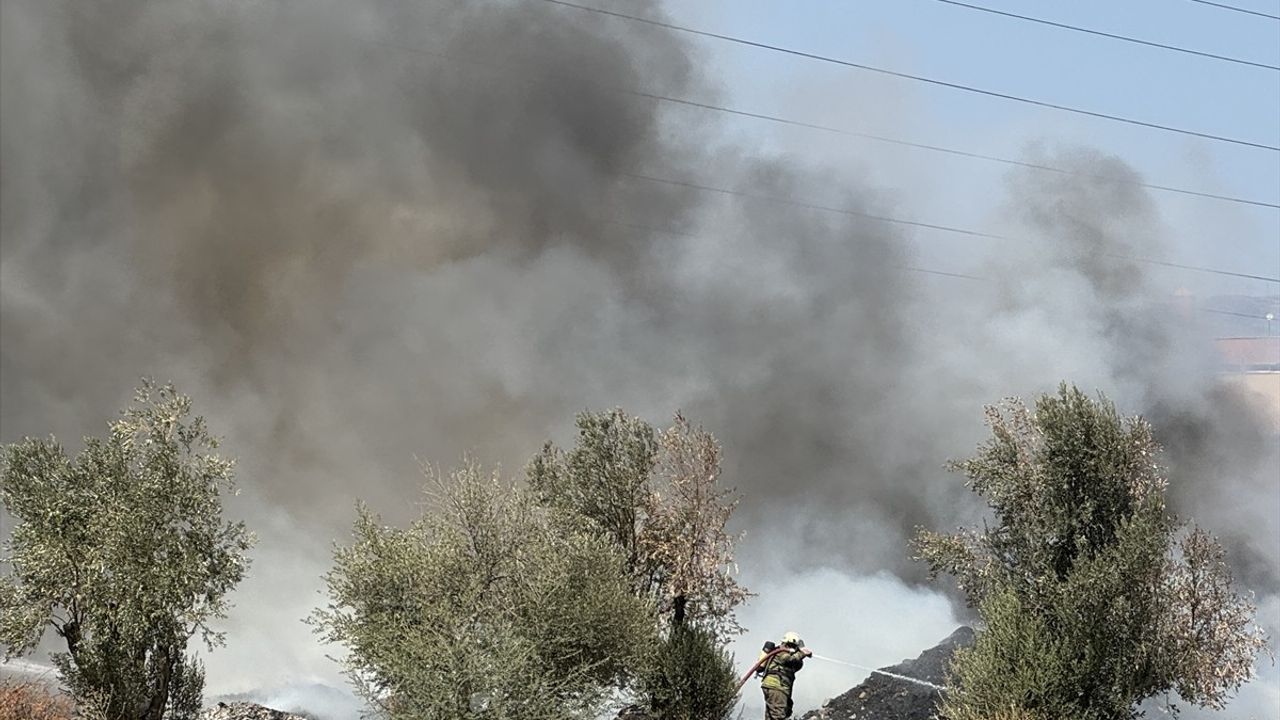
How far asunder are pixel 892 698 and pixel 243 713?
2195 centimetres

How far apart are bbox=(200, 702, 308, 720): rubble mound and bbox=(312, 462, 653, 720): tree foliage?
9.83m

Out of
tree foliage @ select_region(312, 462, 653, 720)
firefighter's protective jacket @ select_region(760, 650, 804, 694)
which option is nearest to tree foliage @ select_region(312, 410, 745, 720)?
tree foliage @ select_region(312, 462, 653, 720)

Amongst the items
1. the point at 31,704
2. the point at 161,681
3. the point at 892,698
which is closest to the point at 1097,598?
the point at 892,698

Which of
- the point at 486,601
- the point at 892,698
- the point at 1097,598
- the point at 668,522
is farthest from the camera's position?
the point at 892,698

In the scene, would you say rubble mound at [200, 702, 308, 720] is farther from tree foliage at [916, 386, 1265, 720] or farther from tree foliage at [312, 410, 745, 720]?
tree foliage at [916, 386, 1265, 720]

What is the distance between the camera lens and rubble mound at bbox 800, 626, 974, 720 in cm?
4009

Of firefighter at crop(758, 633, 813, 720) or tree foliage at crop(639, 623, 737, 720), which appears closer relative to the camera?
firefighter at crop(758, 633, 813, 720)

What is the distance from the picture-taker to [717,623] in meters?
36.4

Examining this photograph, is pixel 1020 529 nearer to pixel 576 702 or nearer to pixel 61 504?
pixel 576 702

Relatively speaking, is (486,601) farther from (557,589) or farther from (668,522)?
(668,522)

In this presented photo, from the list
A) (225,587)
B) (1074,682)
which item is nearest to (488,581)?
(225,587)

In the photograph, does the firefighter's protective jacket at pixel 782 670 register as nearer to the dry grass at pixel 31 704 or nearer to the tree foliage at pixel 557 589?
the tree foliage at pixel 557 589

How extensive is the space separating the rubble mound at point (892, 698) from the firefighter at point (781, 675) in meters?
9.41

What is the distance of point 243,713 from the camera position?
1503 inches
